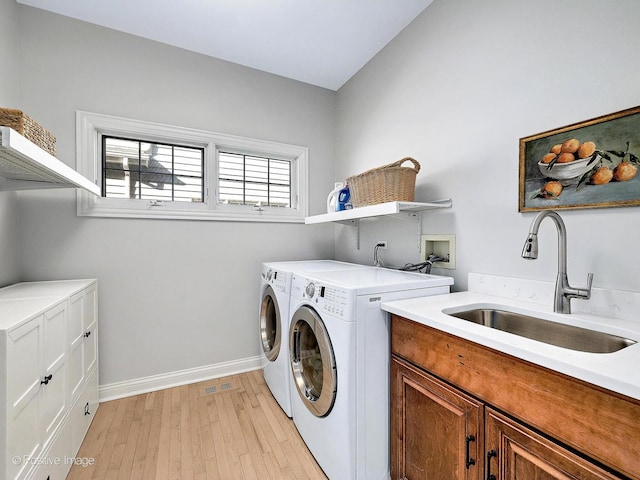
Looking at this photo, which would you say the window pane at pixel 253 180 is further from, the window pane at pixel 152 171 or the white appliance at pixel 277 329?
the white appliance at pixel 277 329

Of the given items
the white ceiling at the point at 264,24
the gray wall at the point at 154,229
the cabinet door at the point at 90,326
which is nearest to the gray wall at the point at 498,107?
the white ceiling at the point at 264,24

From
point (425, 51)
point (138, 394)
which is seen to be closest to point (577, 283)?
point (425, 51)

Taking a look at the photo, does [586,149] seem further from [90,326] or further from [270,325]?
[90,326]

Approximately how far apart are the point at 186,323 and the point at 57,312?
105 cm

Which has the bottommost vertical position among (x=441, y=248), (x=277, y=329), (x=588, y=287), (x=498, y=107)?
(x=277, y=329)

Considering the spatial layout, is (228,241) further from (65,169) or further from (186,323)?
(65,169)

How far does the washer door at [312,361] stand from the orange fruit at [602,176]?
1274 millimetres

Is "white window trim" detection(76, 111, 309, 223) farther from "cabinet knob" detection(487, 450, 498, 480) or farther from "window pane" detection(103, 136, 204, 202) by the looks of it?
"cabinet knob" detection(487, 450, 498, 480)

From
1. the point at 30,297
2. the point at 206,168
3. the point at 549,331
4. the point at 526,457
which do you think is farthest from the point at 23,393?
the point at 549,331

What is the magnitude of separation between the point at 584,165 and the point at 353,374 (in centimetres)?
129

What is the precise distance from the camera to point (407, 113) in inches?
79.4

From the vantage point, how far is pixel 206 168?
2393 mm

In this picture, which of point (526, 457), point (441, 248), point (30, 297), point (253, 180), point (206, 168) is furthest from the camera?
point (253, 180)

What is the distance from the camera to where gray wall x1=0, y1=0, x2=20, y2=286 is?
5.34 ft
